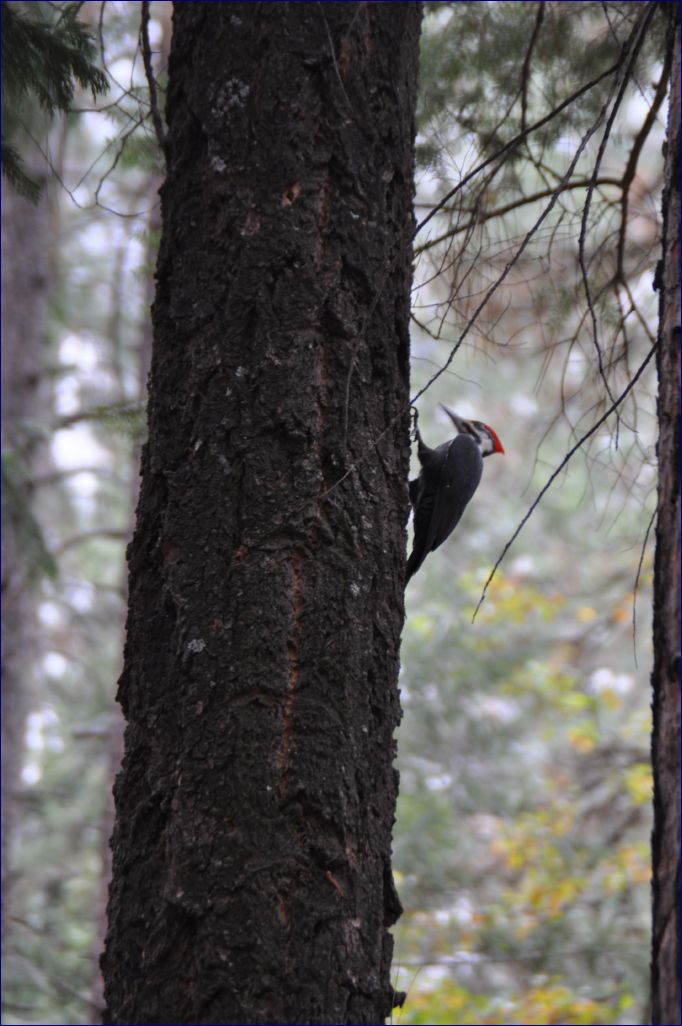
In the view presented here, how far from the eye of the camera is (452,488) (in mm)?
4434

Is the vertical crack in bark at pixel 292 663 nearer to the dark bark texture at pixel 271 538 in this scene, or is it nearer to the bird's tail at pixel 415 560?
the dark bark texture at pixel 271 538

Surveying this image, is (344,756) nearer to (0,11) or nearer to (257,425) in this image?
(257,425)

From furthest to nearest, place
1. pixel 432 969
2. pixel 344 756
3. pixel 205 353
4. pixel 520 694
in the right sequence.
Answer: pixel 520 694 → pixel 432 969 → pixel 205 353 → pixel 344 756

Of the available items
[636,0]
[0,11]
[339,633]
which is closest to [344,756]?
[339,633]

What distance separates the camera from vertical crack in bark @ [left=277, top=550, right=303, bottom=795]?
6.03 feet

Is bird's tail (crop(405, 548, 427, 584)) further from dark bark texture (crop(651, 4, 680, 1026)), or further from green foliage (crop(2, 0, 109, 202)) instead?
dark bark texture (crop(651, 4, 680, 1026))

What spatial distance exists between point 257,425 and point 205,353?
0.60 ft

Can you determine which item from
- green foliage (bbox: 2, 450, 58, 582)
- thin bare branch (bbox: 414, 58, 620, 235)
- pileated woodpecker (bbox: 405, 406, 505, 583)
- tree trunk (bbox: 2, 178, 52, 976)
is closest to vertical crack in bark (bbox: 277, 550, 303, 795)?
thin bare branch (bbox: 414, 58, 620, 235)

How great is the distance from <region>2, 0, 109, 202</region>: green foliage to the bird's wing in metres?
2.06

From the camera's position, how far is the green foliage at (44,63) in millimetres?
2945

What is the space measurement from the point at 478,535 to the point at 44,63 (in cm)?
940

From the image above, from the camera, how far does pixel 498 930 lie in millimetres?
7375

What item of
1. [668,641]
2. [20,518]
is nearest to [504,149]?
[668,641]

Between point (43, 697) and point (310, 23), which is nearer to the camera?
point (310, 23)
